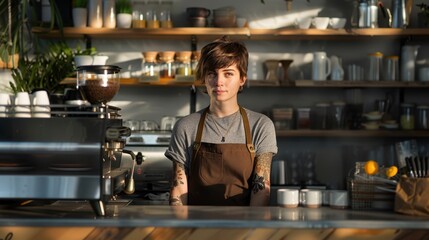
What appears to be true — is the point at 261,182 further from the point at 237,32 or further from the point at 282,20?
the point at 282,20

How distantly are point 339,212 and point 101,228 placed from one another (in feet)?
2.63

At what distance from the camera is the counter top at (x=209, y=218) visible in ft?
7.41

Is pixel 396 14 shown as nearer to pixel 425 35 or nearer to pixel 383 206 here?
pixel 425 35

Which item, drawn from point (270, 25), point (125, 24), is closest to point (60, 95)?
point (125, 24)

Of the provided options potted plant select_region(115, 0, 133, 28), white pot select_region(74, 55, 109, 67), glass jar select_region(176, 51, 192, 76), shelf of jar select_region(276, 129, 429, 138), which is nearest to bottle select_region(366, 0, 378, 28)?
shelf of jar select_region(276, 129, 429, 138)

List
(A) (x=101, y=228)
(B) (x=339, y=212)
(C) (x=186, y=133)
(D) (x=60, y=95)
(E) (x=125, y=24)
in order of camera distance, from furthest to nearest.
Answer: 1. (E) (x=125, y=24)
2. (D) (x=60, y=95)
3. (C) (x=186, y=133)
4. (B) (x=339, y=212)
5. (A) (x=101, y=228)

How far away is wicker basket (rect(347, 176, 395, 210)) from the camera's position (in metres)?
2.58

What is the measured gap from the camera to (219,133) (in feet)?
9.87

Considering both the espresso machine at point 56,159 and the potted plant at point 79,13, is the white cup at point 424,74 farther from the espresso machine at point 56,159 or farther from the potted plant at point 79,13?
the espresso machine at point 56,159

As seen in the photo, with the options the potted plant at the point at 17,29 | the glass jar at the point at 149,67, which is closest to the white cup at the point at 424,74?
the glass jar at the point at 149,67

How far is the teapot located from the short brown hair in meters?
2.51

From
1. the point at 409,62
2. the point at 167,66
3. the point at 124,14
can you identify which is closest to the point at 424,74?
the point at 409,62

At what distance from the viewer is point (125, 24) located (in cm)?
532

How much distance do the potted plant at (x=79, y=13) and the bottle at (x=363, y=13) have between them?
195 cm
